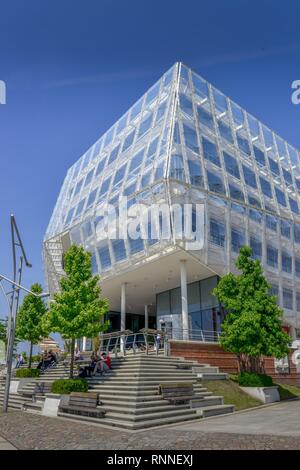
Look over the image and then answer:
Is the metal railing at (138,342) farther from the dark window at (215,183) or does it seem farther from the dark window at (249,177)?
the dark window at (249,177)

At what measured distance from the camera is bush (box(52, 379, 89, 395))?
16878mm

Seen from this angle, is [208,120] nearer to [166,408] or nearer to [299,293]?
[299,293]

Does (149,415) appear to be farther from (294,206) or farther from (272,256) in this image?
(294,206)

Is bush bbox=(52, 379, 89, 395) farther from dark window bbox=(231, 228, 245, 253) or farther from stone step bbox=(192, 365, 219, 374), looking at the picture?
dark window bbox=(231, 228, 245, 253)

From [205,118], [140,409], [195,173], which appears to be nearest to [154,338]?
[140,409]

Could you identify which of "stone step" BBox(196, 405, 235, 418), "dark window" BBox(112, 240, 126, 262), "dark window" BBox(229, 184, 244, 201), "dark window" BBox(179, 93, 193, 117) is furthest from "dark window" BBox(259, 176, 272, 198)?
"stone step" BBox(196, 405, 235, 418)

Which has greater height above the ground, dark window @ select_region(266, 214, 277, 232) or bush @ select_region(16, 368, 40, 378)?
dark window @ select_region(266, 214, 277, 232)

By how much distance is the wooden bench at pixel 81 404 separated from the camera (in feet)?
45.9

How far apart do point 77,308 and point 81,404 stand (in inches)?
205

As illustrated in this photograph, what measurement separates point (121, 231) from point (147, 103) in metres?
15.2

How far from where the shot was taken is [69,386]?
16969 millimetres

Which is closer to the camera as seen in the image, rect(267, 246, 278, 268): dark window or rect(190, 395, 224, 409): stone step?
rect(190, 395, 224, 409): stone step

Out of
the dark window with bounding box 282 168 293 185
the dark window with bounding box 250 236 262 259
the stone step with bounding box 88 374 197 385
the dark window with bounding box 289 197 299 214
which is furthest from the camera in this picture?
the dark window with bounding box 282 168 293 185

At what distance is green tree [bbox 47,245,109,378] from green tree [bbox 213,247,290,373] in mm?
7043
